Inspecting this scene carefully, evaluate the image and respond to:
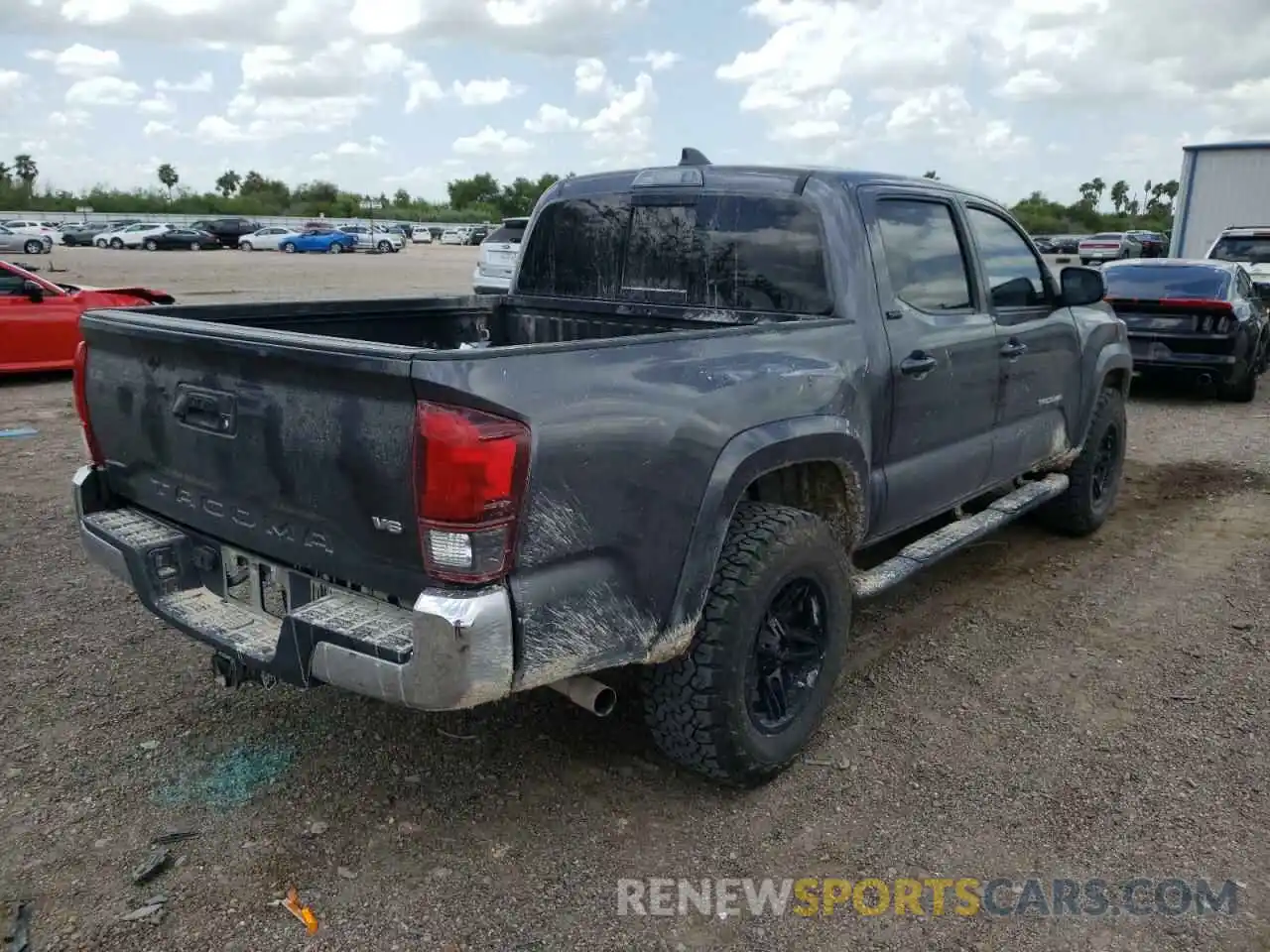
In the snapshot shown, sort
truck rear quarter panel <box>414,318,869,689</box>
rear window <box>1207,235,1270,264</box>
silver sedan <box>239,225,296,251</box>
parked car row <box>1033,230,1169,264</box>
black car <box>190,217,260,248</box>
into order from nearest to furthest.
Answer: truck rear quarter panel <box>414,318,869,689</box> → rear window <box>1207,235,1270,264</box> → parked car row <box>1033,230,1169,264</box> → silver sedan <box>239,225,296,251</box> → black car <box>190,217,260,248</box>

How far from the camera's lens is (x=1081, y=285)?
501 centimetres

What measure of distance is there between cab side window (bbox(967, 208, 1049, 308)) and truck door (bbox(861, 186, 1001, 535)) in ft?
0.70

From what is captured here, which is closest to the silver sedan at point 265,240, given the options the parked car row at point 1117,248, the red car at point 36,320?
the parked car row at point 1117,248

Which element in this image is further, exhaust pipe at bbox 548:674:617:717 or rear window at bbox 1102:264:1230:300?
rear window at bbox 1102:264:1230:300

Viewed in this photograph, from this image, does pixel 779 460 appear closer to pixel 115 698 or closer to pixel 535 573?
pixel 535 573

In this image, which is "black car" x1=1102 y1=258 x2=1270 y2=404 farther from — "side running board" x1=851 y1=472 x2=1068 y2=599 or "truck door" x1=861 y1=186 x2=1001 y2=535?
"truck door" x1=861 y1=186 x2=1001 y2=535

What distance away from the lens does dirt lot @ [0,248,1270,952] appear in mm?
2723

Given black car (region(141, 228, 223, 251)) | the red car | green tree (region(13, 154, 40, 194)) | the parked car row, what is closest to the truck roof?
the red car

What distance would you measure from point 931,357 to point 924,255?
467 mm

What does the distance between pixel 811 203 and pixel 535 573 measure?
6.36 ft

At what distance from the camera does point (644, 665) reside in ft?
10.4

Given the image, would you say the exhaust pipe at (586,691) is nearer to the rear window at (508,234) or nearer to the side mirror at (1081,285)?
the side mirror at (1081,285)

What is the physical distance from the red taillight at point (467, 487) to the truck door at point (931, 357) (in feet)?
6.23

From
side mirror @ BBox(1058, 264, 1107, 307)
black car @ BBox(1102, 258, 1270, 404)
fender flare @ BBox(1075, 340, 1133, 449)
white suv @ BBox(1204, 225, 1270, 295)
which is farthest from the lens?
white suv @ BBox(1204, 225, 1270, 295)
